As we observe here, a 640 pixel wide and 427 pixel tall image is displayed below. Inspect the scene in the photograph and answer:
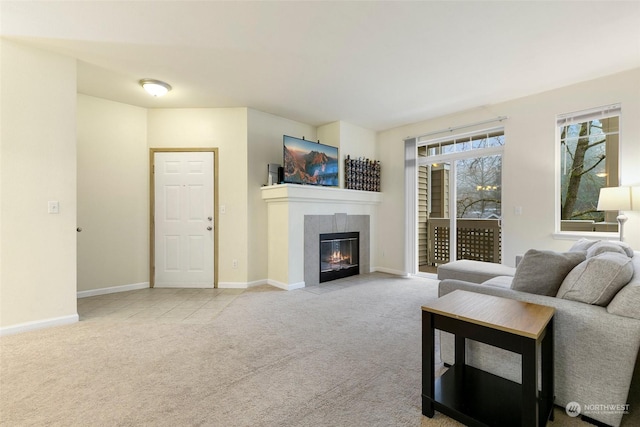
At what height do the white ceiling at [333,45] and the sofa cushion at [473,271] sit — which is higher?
the white ceiling at [333,45]

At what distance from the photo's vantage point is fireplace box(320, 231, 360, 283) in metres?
4.71

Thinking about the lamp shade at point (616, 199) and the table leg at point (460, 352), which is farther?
the lamp shade at point (616, 199)

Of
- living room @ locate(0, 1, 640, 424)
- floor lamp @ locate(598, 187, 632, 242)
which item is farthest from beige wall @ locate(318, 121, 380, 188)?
floor lamp @ locate(598, 187, 632, 242)

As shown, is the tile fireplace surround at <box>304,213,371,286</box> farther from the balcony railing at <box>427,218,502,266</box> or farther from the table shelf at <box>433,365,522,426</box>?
the table shelf at <box>433,365,522,426</box>

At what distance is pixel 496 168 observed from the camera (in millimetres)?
4297

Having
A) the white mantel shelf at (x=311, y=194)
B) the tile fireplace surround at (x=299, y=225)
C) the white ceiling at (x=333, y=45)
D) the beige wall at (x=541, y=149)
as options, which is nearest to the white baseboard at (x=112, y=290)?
the tile fireplace surround at (x=299, y=225)

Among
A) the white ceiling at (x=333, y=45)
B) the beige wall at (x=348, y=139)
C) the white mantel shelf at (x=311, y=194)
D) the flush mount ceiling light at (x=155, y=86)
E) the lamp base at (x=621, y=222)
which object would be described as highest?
the white ceiling at (x=333, y=45)

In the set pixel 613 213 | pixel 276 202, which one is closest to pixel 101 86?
pixel 276 202

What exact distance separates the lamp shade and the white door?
4.63 m

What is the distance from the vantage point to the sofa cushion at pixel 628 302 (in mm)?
1366

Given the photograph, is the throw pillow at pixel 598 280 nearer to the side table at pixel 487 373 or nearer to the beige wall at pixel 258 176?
the side table at pixel 487 373

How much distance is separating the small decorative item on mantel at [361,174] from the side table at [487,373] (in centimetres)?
349

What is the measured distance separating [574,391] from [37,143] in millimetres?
4358

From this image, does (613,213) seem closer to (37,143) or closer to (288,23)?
(288,23)
